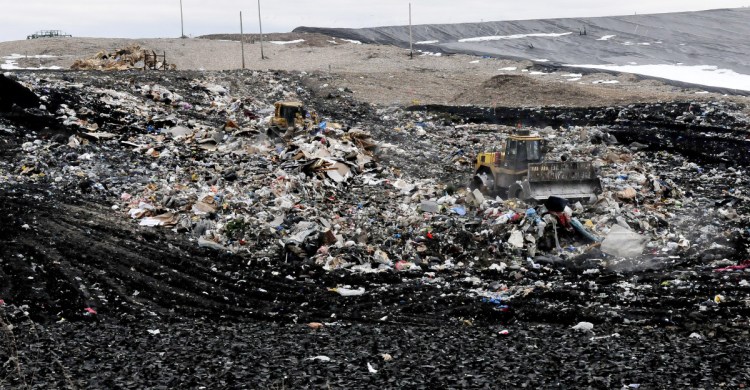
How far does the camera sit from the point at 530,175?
1193cm

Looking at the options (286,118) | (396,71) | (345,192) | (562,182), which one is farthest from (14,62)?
(562,182)

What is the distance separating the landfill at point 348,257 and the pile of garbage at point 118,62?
22.0ft

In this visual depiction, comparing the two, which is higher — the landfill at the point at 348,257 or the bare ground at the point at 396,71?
the bare ground at the point at 396,71

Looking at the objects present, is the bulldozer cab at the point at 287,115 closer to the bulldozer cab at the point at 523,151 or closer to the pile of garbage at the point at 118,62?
the bulldozer cab at the point at 523,151

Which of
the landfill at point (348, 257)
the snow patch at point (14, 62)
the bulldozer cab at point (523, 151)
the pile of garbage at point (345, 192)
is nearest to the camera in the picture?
the landfill at point (348, 257)

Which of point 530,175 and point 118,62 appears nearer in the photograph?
point 530,175

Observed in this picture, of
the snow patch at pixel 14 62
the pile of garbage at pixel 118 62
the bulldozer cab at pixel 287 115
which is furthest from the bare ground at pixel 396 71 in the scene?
the bulldozer cab at pixel 287 115

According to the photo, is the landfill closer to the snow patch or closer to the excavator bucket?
the excavator bucket

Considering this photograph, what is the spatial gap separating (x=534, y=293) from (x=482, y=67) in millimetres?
21805

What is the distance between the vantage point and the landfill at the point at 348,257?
691 centimetres

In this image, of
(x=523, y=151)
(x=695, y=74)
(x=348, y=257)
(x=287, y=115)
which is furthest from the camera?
(x=695, y=74)

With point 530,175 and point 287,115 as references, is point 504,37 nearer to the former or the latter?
point 287,115

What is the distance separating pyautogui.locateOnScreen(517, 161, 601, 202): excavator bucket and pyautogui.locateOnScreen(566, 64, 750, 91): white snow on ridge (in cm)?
1367

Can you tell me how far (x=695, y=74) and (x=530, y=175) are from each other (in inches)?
673
